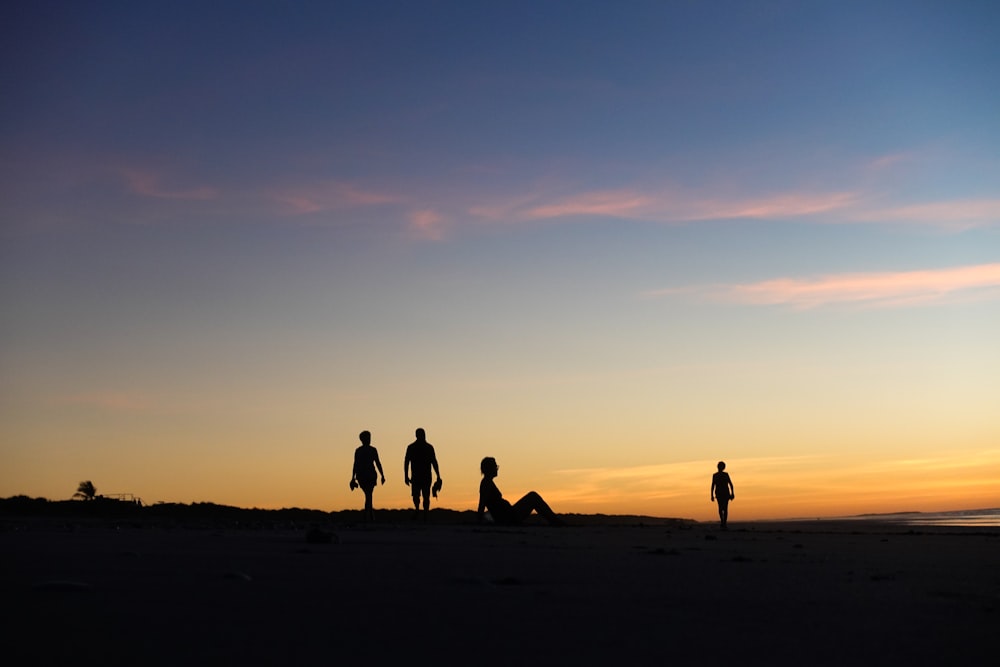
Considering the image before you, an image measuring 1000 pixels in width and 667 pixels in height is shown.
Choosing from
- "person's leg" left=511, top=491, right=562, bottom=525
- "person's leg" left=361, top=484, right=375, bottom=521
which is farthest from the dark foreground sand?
"person's leg" left=361, top=484, right=375, bottom=521

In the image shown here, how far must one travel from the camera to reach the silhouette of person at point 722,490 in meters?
29.3

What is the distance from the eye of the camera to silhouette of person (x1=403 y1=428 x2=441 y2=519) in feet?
83.4

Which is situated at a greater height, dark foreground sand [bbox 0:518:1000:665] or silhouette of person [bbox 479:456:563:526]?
silhouette of person [bbox 479:456:563:526]

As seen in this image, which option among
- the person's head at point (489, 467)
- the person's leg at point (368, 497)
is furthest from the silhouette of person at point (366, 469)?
the person's head at point (489, 467)

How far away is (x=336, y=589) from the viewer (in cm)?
495

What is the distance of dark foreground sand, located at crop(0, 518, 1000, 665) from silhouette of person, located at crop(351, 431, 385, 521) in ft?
56.8

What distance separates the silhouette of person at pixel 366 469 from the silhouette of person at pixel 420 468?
0.72 meters

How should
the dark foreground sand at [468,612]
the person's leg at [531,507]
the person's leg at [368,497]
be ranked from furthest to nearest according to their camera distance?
the person's leg at [368,497] < the person's leg at [531,507] < the dark foreground sand at [468,612]

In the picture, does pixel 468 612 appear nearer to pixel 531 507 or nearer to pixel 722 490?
pixel 531 507

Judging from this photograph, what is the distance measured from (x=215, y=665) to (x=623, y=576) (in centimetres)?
373

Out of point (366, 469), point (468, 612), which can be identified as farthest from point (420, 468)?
point (468, 612)

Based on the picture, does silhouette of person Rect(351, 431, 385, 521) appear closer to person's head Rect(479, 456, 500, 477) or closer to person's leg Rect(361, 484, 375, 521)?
person's leg Rect(361, 484, 375, 521)

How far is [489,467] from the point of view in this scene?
19.6 meters

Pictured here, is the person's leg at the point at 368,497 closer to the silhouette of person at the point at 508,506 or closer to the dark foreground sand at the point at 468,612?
the silhouette of person at the point at 508,506
